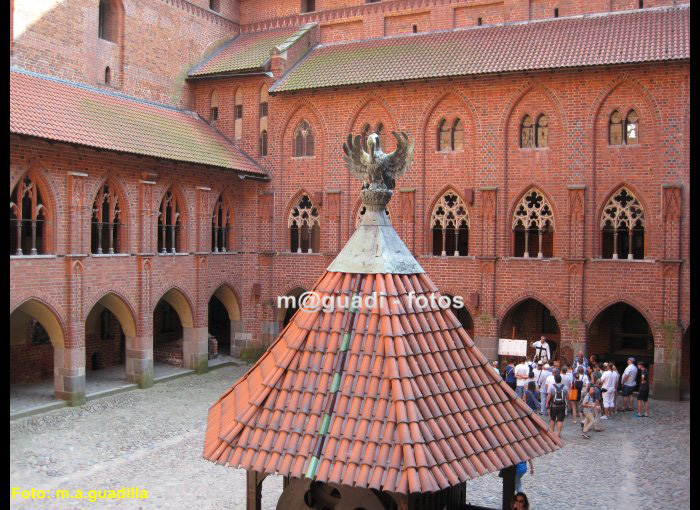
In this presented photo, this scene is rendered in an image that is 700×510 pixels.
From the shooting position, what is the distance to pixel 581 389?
17.8 metres

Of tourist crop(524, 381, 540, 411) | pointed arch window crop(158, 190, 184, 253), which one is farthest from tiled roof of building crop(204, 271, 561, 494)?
pointed arch window crop(158, 190, 184, 253)

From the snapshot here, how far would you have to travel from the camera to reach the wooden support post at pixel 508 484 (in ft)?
19.0

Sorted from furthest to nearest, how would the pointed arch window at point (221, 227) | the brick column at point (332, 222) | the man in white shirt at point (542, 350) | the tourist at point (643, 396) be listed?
the pointed arch window at point (221, 227) → the brick column at point (332, 222) → the man in white shirt at point (542, 350) → the tourist at point (643, 396)

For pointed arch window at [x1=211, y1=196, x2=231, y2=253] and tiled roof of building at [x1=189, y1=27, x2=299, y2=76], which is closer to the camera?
pointed arch window at [x1=211, y1=196, x2=231, y2=253]

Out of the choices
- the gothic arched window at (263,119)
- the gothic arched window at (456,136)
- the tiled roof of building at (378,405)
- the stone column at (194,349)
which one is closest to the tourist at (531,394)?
the gothic arched window at (456,136)

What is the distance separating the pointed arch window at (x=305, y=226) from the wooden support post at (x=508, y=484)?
60.1ft

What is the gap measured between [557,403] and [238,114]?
14959 millimetres

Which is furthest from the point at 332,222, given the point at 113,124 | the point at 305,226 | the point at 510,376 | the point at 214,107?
the point at 510,376

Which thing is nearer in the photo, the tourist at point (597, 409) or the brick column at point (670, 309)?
the tourist at point (597, 409)

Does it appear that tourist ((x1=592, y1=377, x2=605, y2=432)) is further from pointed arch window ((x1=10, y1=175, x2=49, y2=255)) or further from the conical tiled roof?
pointed arch window ((x1=10, y1=175, x2=49, y2=255))

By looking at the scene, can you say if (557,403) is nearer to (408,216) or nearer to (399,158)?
(408,216)

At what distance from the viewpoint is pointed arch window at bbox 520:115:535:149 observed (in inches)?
833

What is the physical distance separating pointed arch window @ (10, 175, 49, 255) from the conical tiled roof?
13015 millimetres

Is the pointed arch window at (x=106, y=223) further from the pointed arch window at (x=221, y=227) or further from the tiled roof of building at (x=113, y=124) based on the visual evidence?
the pointed arch window at (x=221, y=227)
